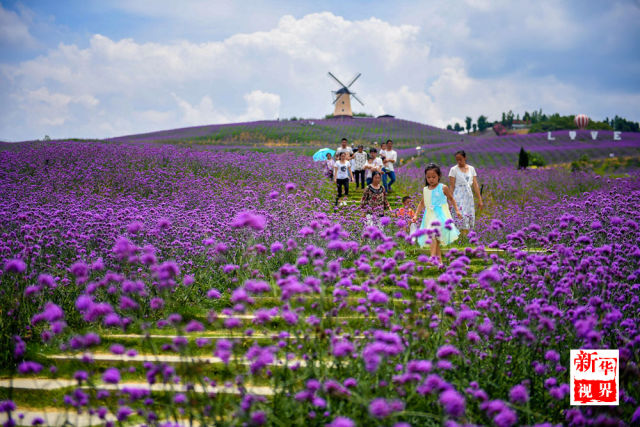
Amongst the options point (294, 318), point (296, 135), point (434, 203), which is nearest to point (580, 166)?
point (434, 203)

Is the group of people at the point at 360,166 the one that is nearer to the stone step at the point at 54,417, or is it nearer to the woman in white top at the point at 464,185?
the woman in white top at the point at 464,185

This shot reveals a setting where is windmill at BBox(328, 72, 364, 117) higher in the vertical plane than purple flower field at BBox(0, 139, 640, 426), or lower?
higher

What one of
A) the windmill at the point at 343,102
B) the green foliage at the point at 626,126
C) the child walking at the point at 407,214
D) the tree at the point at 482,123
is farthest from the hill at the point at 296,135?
the tree at the point at 482,123

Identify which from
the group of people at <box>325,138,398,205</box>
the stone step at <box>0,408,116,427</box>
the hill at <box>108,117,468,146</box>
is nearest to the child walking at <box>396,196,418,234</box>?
the group of people at <box>325,138,398,205</box>

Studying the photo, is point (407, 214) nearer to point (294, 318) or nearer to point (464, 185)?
point (464, 185)

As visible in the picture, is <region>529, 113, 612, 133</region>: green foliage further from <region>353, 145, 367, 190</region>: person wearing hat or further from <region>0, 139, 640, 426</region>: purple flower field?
<region>0, 139, 640, 426</region>: purple flower field

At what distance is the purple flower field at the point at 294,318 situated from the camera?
2.69 meters

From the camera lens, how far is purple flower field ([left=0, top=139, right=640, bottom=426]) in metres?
2.69

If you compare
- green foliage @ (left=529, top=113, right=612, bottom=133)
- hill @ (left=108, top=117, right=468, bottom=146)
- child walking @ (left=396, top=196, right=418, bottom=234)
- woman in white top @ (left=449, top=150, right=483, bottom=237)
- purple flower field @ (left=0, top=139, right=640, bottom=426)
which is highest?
green foliage @ (left=529, top=113, right=612, bottom=133)

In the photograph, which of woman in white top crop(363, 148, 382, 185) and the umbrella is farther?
the umbrella

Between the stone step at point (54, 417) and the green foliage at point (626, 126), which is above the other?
the green foliage at point (626, 126)

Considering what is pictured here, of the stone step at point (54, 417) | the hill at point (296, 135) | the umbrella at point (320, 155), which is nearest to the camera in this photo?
the stone step at point (54, 417)

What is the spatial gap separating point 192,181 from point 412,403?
10.1 meters

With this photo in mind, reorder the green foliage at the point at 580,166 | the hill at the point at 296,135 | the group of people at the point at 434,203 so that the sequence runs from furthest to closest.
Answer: the hill at the point at 296,135, the green foliage at the point at 580,166, the group of people at the point at 434,203
